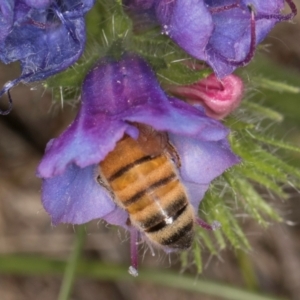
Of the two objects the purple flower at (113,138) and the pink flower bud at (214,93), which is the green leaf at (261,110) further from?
the purple flower at (113,138)

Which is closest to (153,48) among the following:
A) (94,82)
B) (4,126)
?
(94,82)

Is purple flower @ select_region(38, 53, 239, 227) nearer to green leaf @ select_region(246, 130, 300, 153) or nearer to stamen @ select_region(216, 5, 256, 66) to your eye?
stamen @ select_region(216, 5, 256, 66)

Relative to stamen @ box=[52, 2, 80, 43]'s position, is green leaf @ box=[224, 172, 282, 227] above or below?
below

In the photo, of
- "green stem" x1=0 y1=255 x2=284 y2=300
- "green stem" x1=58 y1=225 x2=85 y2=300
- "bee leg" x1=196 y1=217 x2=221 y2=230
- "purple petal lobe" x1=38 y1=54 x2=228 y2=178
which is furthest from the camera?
"green stem" x1=0 y1=255 x2=284 y2=300

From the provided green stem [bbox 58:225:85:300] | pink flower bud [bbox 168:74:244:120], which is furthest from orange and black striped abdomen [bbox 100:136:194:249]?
green stem [bbox 58:225:85:300]

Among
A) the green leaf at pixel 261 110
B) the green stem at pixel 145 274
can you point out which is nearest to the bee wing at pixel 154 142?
the green leaf at pixel 261 110

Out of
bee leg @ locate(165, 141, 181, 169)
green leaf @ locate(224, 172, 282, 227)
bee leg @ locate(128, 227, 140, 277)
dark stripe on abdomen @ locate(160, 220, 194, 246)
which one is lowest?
green leaf @ locate(224, 172, 282, 227)

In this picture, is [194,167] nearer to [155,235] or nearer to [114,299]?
[155,235]

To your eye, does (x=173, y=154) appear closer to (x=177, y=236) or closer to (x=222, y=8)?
(x=177, y=236)
